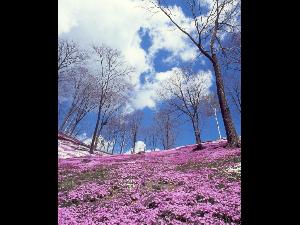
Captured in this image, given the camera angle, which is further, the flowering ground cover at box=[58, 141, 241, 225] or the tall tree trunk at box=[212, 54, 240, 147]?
the tall tree trunk at box=[212, 54, 240, 147]

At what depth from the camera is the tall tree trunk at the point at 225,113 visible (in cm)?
2264

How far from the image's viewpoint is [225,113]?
22.8m

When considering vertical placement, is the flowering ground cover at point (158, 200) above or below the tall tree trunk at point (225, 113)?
below

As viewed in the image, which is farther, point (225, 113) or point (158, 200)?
point (225, 113)

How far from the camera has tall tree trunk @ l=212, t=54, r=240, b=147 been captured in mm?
22641

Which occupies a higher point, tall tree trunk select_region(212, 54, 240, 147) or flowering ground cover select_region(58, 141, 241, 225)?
tall tree trunk select_region(212, 54, 240, 147)

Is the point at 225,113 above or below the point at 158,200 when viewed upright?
above
